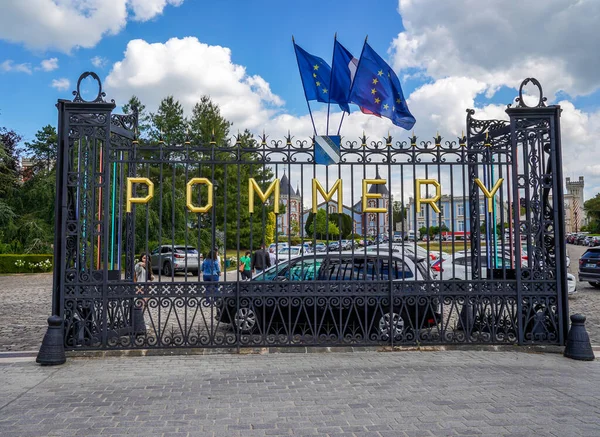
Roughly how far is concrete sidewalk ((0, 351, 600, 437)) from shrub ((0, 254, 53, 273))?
21700mm

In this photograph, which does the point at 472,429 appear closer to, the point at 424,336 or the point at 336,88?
the point at 424,336

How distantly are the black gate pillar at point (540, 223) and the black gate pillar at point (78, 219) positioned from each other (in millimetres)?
6819

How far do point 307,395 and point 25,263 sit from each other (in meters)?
25.6

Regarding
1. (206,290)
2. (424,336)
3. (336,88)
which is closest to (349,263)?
(424,336)

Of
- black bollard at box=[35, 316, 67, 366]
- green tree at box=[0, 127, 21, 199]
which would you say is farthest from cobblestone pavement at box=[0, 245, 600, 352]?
green tree at box=[0, 127, 21, 199]

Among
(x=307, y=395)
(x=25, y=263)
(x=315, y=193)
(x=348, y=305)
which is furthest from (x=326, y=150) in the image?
(x=25, y=263)

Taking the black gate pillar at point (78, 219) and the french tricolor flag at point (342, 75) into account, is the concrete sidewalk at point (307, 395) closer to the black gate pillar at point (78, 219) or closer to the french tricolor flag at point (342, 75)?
the black gate pillar at point (78, 219)

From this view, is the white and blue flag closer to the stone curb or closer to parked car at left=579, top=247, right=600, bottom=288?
the stone curb

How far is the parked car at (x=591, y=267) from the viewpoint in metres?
16.6

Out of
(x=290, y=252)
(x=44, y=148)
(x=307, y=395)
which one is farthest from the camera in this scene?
(x=44, y=148)

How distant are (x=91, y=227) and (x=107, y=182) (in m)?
0.79

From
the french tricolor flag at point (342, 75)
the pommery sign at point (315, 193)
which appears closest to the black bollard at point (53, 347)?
the pommery sign at point (315, 193)

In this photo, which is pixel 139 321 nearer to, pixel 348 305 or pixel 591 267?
pixel 348 305

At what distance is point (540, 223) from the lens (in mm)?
7680
